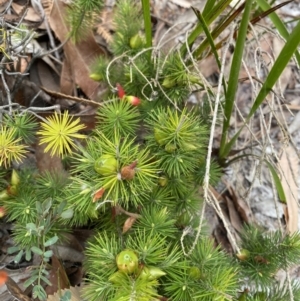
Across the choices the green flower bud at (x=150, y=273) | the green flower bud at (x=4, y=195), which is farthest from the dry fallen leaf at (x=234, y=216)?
the green flower bud at (x=4, y=195)

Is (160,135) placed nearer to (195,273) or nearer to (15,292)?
(195,273)

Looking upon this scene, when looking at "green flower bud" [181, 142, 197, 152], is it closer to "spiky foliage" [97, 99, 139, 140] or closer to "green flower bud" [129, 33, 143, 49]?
"spiky foliage" [97, 99, 139, 140]

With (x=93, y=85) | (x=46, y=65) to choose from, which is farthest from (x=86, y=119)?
(x=46, y=65)

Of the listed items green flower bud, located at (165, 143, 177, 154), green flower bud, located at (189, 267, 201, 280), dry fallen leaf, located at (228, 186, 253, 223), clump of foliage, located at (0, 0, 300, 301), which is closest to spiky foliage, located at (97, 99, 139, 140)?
clump of foliage, located at (0, 0, 300, 301)

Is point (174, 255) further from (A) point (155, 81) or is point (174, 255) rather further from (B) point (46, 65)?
(B) point (46, 65)

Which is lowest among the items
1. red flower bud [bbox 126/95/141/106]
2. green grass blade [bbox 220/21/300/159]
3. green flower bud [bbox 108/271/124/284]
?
green flower bud [bbox 108/271/124/284]

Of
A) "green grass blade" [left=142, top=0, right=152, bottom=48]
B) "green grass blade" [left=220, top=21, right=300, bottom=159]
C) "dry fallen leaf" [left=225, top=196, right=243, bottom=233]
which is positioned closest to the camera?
"green grass blade" [left=220, top=21, right=300, bottom=159]
